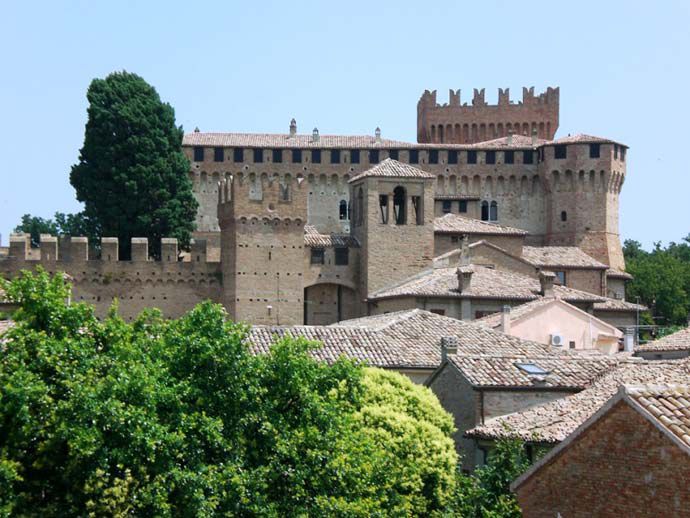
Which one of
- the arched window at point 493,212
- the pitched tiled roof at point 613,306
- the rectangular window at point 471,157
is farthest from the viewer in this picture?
the rectangular window at point 471,157

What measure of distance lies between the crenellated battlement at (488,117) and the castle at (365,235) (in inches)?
452

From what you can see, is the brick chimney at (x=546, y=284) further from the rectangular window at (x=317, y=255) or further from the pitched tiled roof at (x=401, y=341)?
the pitched tiled roof at (x=401, y=341)

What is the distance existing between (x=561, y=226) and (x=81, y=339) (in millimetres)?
57477

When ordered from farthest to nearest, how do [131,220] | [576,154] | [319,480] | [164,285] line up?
[576,154]
[131,220]
[164,285]
[319,480]

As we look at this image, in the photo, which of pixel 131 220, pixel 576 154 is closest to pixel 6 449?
pixel 131 220

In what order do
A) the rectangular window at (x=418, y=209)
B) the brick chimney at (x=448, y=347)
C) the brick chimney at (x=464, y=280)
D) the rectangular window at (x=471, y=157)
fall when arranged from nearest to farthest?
1. the brick chimney at (x=448, y=347)
2. the brick chimney at (x=464, y=280)
3. the rectangular window at (x=418, y=209)
4. the rectangular window at (x=471, y=157)

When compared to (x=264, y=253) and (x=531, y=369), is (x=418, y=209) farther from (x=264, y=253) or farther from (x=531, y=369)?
(x=531, y=369)

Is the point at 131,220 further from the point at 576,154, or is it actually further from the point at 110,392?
the point at 110,392

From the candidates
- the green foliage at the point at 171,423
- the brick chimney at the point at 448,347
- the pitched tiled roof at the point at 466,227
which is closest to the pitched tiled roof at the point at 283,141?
the pitched tiled roof at the point at 466,227

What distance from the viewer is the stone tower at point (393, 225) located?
64.1 m

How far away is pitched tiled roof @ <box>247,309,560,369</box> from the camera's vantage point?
126 ft

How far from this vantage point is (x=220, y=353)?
80.1 feet

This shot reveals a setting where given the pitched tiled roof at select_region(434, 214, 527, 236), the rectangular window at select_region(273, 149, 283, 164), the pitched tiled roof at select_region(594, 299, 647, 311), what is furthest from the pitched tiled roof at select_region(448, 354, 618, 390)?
the rectangular window at select_region(273, 149, 283, 164)

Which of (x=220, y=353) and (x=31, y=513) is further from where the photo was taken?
(x=220, y=353)
